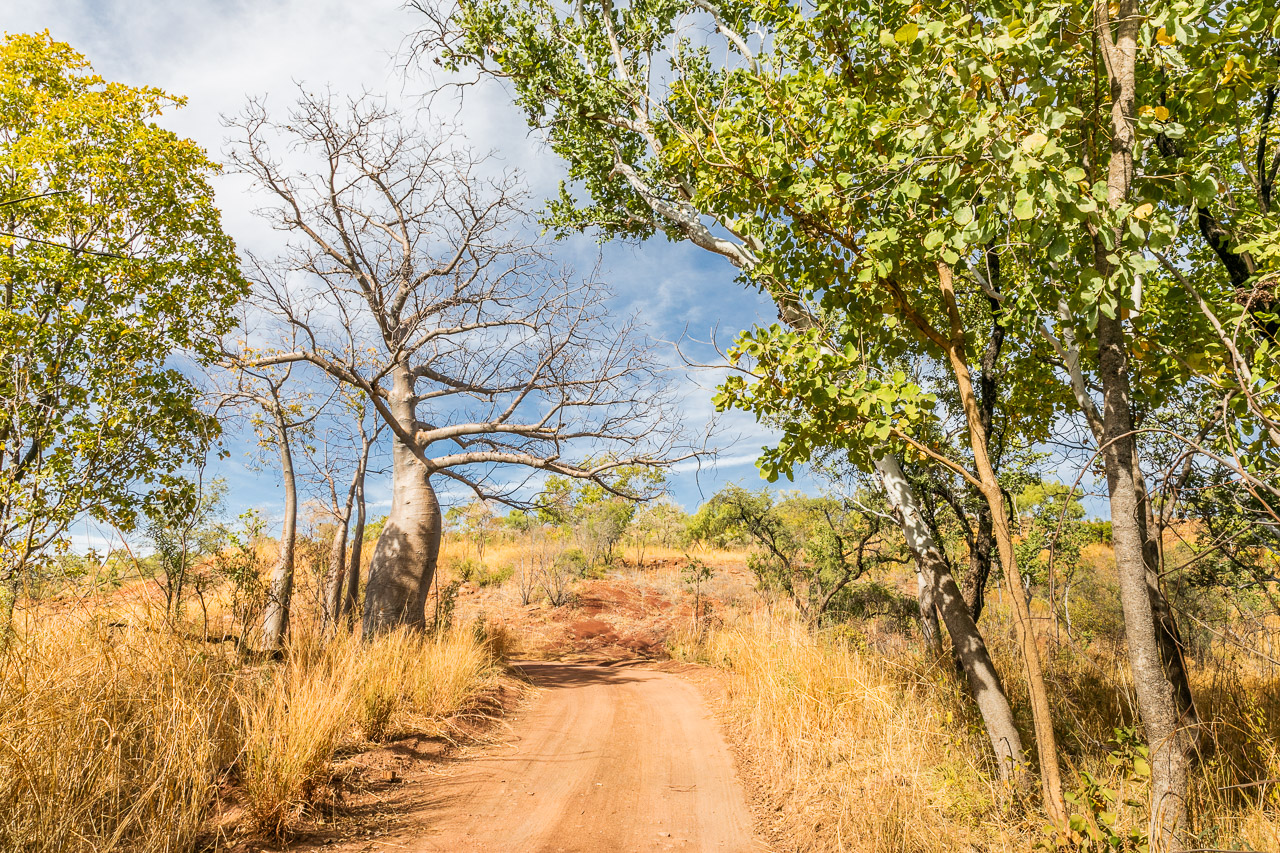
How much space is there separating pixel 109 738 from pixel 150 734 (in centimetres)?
25

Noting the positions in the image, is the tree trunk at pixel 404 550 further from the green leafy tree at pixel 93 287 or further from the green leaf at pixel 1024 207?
the green leaf at pixel 1024 207

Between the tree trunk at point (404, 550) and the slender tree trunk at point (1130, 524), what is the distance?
6.76 meters

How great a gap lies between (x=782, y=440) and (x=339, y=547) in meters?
7.49

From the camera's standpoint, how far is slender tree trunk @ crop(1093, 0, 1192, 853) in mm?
2418

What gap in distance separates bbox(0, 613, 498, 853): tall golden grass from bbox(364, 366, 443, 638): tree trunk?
2.78 metres

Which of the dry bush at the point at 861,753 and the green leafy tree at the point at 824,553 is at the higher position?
the green leafy tree at the point at 824,553

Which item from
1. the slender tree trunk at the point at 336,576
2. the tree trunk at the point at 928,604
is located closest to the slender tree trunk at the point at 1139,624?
the tree trunk at the point at 928,604

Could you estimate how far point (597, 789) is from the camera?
394 cm

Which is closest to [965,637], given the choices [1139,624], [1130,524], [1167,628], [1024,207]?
[1167,628]

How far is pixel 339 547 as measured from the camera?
8547 millimetres

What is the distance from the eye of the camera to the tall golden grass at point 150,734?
228 cm

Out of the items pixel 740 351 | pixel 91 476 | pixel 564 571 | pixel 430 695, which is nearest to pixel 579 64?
pixel 740 351

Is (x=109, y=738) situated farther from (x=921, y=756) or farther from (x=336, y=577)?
(x=336, y=577)

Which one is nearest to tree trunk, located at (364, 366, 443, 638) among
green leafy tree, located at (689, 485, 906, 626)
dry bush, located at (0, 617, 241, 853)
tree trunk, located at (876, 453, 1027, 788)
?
dry bush, located at (0, 617, 241, 853)
